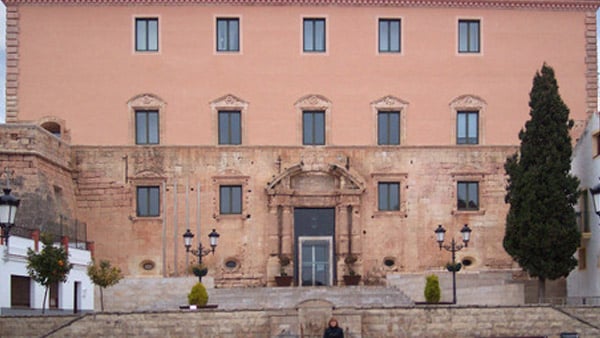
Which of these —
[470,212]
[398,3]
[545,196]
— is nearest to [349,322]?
[545,196]

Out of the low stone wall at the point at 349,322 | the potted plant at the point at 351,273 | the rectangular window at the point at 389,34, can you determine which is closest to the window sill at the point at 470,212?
the potted plant at the point at 351,273

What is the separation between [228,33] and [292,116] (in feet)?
12.9

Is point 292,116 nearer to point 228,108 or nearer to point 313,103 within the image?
point 313,103

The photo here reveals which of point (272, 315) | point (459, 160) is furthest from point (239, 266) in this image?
point (272, 315)

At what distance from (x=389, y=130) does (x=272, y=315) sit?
57.9 ft

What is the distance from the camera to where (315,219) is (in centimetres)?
4241

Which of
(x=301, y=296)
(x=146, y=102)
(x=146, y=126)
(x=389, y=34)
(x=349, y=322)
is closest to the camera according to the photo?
(x=349, y=322)

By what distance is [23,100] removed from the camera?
139 feet

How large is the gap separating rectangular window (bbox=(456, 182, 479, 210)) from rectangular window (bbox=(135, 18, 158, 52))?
1243 centimetres

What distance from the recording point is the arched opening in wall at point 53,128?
139ft

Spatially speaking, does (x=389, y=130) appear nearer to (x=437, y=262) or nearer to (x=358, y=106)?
(x=358, y=106)

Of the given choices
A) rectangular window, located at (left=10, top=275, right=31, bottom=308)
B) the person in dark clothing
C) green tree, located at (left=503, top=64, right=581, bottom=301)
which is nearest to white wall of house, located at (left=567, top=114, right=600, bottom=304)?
green tree, located at (left=503, top=64, right=581, bottom=301)

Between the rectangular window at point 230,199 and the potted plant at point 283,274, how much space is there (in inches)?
92.9

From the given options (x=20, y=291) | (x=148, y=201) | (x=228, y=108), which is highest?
(x=228, y=108)
